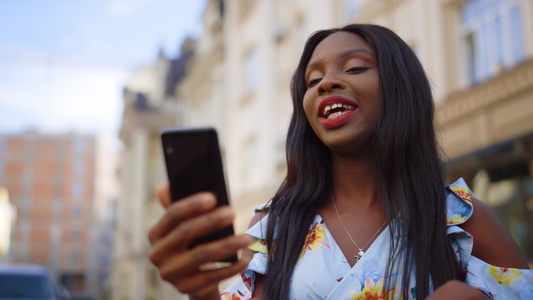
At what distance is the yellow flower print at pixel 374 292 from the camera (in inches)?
63.8

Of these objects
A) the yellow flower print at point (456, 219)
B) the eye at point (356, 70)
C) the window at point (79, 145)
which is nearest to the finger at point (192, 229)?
the yellow flower print at point (456, 219)

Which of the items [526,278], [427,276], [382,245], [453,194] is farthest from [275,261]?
[526,278]

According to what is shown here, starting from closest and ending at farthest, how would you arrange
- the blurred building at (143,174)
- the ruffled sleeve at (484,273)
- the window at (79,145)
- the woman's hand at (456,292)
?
the woman's hand at (456,292)
the ruffled sleeve at (484,273)
the blurred building at (143,174)
the window at (79,145)

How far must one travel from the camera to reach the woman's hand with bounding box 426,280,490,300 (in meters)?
1.45

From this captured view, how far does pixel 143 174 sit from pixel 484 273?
1377 inches

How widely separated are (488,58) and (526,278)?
29.3 feet

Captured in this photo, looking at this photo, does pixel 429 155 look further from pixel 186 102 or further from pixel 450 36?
pixel 186 102

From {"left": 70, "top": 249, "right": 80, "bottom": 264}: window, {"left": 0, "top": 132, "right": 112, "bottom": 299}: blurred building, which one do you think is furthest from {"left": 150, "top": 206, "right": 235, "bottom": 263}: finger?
{"left": 70, "top": 249, "right": 80, "bottom": 264}: window

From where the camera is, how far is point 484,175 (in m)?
9.65

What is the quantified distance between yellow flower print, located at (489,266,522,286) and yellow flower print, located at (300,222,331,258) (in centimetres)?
45

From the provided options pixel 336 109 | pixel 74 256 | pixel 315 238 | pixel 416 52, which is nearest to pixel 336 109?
pixel 336 109

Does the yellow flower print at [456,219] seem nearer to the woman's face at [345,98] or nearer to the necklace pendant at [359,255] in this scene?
the necklace pendant at [359,255]

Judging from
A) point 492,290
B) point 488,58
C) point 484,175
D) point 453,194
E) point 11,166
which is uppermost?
point 488,58

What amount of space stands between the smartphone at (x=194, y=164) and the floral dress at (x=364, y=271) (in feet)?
1.68
